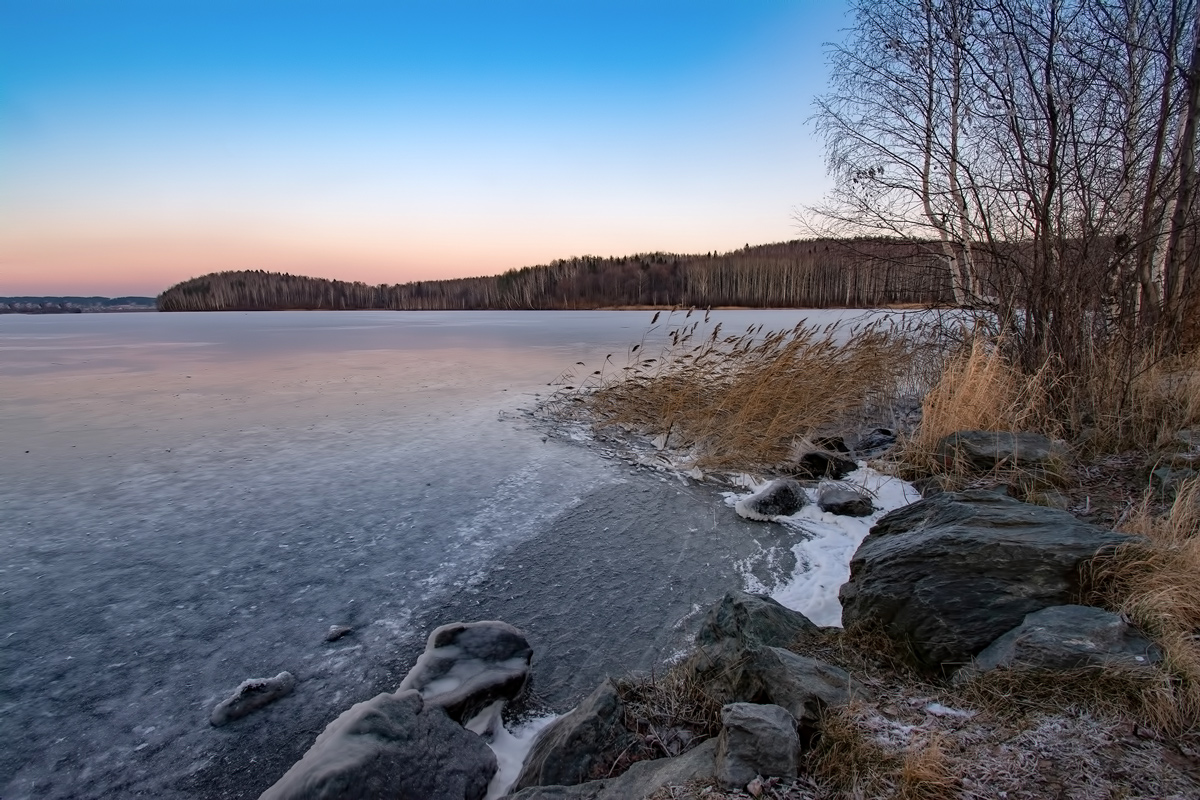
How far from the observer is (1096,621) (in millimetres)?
2012

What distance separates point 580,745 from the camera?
1932 millimetres

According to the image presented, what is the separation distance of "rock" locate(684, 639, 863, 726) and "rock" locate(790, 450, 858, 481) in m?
3.49

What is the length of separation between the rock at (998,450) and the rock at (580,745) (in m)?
3.61

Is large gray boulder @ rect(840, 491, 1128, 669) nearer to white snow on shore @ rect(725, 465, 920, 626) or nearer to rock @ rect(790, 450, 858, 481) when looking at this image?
white snow on shore @ rect(725, 465, 920, 626)

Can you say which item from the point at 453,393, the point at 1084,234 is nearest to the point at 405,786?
the point at 1084,234

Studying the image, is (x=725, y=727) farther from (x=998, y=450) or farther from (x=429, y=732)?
(x=998, y=450)

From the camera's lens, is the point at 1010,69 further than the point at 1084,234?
Yes

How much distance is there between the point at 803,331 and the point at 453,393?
5835 mm

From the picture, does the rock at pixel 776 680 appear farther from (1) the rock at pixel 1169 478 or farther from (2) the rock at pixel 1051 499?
(1) the rock at pixel 1169 478

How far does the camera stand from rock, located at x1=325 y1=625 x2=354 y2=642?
113 inches

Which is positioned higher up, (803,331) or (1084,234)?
(1084,234)

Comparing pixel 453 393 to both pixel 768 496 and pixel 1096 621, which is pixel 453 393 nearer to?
pixel 768 496

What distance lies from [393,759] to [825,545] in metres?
Result: 3.13

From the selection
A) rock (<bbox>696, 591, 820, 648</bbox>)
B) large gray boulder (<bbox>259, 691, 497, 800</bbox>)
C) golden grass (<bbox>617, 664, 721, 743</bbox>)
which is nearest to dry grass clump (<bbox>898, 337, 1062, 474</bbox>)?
rock (<bbox>696, 591, 820, 648</bbox>)
